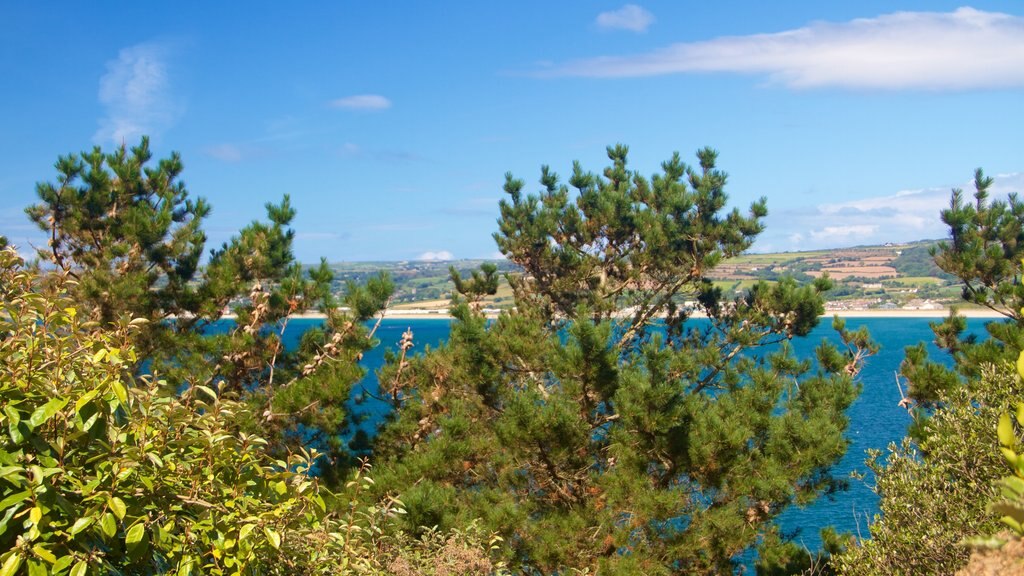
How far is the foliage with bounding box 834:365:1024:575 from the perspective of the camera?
226 inches

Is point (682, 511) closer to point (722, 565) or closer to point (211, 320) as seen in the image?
point (722, 565)

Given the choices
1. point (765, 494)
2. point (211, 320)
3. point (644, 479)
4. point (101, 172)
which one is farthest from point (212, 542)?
point (101, 172)

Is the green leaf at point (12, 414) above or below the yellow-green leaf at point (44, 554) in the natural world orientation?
above

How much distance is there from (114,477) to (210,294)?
8.10 m

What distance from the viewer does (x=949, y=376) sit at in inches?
388

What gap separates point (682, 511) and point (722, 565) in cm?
95

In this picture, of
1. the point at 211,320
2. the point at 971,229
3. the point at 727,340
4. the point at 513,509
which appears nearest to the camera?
the point at 513,509

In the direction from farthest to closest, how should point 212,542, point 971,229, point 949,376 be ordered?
point 971,229 → point 949,376 → point 212,542

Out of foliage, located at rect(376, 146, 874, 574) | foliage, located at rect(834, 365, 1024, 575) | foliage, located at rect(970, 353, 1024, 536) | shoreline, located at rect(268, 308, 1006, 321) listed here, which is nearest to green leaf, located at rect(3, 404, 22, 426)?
foliage, located at rect(970, 353, 1024, 536)

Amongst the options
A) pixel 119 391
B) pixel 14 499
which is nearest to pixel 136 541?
pixel 14 499

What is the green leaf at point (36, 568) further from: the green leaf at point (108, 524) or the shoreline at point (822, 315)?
the shoreline at point (822, 315)

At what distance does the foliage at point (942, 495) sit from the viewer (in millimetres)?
5734

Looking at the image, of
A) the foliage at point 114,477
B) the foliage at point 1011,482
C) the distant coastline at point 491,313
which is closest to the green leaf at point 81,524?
the foliage at point 114,477

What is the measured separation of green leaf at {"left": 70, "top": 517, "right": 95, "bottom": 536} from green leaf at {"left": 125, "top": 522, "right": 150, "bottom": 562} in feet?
0.45
